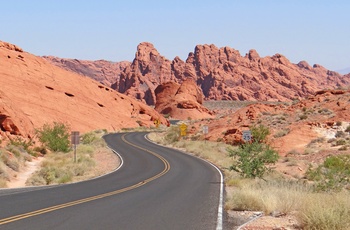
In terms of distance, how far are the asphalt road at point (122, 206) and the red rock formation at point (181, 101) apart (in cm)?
10886

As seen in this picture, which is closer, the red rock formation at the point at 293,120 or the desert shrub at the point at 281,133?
the red rock formation at the point at 293,120

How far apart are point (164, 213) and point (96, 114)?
73.4 meters

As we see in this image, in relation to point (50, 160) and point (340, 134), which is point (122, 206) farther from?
point (340, 134)

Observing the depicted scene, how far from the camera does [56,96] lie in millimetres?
76750

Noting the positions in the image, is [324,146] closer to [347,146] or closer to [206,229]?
[347,146]

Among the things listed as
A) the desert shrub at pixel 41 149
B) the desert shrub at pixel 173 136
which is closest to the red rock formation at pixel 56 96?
the desert shrub at pixel 41 149

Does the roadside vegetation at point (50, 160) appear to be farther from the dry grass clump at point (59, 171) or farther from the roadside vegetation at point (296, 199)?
the roadside vegetation at point (296, 199)

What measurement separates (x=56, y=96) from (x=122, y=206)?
6518cm

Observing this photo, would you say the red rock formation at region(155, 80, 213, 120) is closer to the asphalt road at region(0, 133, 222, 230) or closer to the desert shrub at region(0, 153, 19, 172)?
the desert shrub at region(0, 153, 19, 172)

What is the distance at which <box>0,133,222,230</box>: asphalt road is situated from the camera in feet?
36.6

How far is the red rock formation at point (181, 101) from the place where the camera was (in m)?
136

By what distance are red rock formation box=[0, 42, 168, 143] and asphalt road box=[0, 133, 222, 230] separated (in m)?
38.3

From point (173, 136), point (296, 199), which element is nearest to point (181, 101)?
point (173, 136)

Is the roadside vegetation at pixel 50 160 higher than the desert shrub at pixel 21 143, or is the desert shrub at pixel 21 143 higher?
the desert shrub at pixel 21 143
